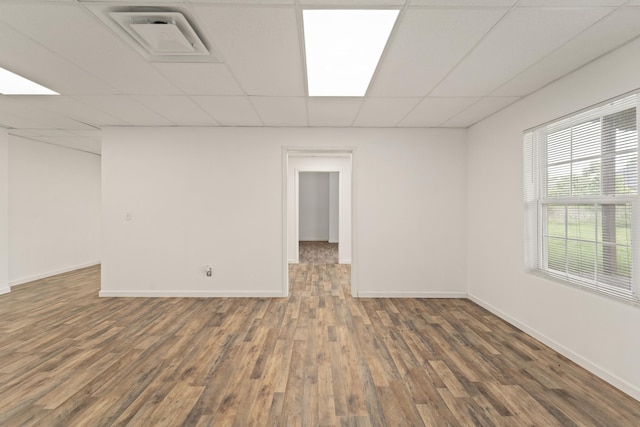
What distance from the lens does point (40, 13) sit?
188 cm

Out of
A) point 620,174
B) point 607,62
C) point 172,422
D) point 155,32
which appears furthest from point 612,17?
point 172,422

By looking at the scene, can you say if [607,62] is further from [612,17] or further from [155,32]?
[155,32]

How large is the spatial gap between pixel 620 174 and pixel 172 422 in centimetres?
358

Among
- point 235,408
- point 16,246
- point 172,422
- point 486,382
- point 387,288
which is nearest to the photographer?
point 172,422

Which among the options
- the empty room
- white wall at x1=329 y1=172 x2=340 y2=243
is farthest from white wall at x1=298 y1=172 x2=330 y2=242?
the empty room

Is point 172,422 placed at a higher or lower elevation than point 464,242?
lower

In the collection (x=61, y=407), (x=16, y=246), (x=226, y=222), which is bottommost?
(x=61, y=407)

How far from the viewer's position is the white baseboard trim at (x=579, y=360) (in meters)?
2.15

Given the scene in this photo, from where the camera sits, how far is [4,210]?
4711mm

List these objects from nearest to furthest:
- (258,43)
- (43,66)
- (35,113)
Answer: (258,43)
(43,66)
(35,113)

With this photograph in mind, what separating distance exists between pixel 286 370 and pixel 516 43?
3015mm

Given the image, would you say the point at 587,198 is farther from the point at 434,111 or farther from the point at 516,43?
the point at 434,111

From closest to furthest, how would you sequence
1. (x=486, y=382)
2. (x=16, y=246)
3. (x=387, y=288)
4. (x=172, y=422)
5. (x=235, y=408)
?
(x=172, y=422)
(x=235, y=408)
(x=486, y=382)
(x=387, y=288)
(x=16, y=246)

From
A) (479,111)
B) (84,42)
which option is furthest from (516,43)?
(84,42)
